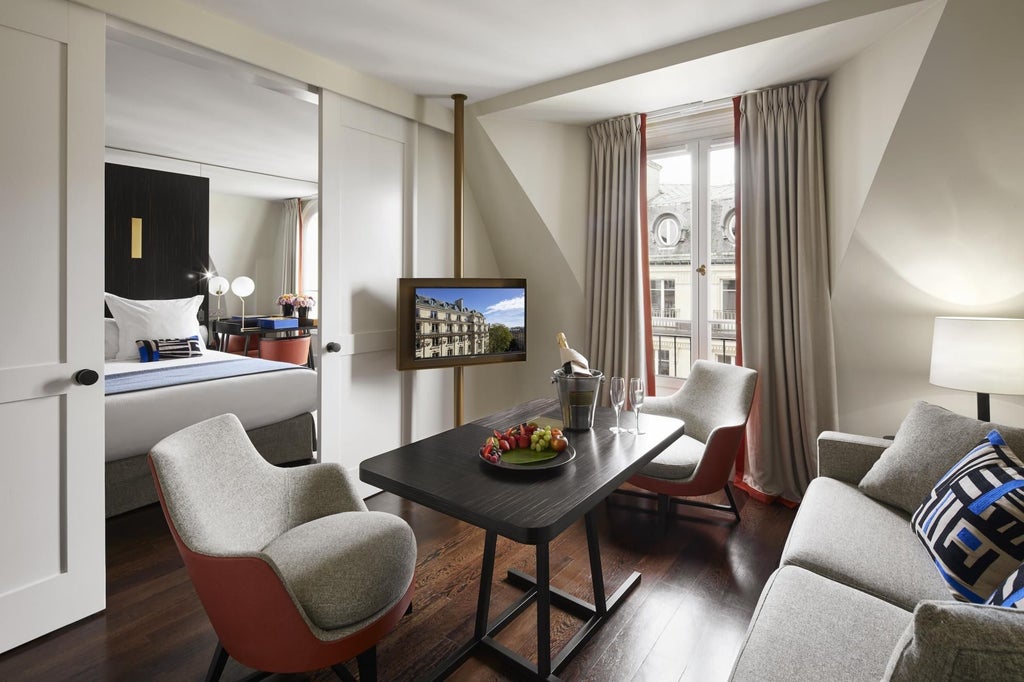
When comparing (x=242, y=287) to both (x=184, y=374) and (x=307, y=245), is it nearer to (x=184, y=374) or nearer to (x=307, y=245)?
(x=307, y=245)

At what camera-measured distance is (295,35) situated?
263 centimetres

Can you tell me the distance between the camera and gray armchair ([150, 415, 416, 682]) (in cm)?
139

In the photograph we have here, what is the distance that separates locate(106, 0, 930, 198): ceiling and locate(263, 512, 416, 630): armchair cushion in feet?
7.08

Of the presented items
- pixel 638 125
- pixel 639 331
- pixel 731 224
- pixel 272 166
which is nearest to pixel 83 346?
pixel 639 331

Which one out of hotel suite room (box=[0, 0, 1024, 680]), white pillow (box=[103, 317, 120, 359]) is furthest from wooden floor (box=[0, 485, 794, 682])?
white pillow (box=[103, 317, 120, 359])

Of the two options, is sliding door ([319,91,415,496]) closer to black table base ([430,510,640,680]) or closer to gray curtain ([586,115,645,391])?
gray curtain ([586,115,645,391])

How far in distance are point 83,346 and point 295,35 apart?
174 centimetres

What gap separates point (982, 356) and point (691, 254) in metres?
1.79

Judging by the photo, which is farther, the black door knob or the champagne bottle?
the champagne bottle

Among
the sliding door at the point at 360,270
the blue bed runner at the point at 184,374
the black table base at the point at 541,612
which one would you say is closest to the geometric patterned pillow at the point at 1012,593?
the black table base at the point at 541,612

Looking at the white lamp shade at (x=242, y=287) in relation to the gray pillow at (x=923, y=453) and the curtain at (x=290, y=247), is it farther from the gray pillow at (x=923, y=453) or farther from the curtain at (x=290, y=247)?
the gray pillow at (x=923, y=453)

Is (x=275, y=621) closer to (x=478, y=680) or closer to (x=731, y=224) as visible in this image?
(x=478, y=680)

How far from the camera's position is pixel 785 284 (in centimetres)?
306

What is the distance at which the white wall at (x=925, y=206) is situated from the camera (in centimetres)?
208
